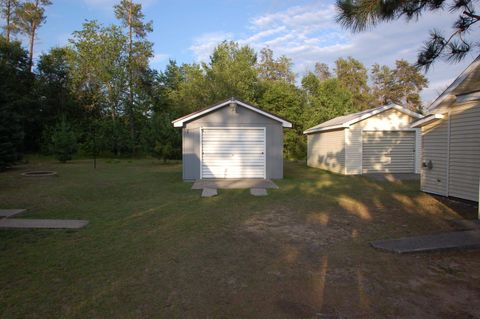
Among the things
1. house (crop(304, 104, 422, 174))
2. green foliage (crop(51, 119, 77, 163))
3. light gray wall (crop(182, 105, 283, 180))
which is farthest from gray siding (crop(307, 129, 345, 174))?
green foliage (crop(51, 119, 77, 163))

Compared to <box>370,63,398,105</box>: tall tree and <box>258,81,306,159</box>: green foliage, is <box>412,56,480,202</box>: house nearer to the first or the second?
<box>258,81,306,159</box>: green foliage

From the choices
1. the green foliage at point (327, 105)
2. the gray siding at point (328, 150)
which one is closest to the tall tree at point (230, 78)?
the green foliage at point (327, 105)

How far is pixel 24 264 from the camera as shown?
4.20 m

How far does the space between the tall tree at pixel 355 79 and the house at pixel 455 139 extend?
3048 cm

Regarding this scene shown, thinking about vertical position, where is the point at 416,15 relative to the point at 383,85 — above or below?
below

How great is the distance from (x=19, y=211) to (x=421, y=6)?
880 centimetres

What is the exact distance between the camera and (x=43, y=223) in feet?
20.4

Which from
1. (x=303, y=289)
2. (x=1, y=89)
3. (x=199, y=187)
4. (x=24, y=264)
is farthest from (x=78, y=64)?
(x=303, y=289)

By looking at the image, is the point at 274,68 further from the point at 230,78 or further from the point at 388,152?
the point at 388,152

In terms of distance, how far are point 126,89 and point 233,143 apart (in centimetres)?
2474

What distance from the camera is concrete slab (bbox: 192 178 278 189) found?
445 inches

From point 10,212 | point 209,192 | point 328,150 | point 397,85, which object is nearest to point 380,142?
point 328,150

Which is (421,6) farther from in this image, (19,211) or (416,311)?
(19,211)

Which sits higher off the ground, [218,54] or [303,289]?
[218,54]
